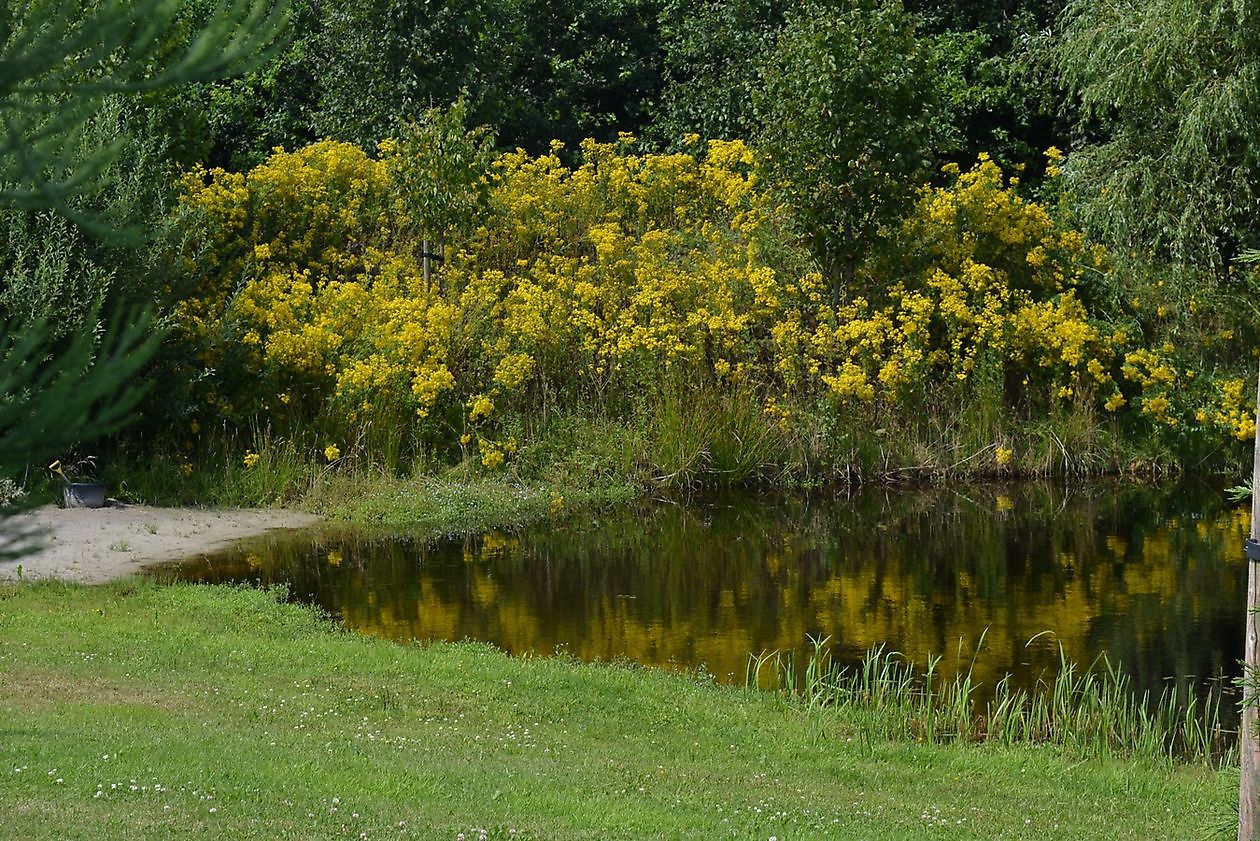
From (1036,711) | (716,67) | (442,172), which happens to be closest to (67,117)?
(1036,711)

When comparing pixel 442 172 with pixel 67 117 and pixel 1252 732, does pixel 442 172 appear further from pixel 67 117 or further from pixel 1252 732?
pixel 67 117

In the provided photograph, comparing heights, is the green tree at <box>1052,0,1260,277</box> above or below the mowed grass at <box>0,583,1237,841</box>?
above

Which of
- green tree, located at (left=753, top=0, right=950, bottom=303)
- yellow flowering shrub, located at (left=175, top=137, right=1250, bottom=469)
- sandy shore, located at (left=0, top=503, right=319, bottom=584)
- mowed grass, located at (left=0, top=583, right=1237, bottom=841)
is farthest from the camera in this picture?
green tree, located at (left=753, top=0, right=950, bottom=303)

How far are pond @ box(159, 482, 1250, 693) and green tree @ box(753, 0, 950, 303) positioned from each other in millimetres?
3346

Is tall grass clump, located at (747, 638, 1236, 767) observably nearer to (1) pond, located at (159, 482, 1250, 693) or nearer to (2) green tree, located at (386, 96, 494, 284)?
(1) pond, located at (159, 482, 1250, 693)

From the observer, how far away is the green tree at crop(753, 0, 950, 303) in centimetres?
1931

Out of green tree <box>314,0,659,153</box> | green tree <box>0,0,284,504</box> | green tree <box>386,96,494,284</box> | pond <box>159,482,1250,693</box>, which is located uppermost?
green tree <box>314,0,659,153</box>

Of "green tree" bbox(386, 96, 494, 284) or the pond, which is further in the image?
"green tree" bbox(386, 96, 494, 284)

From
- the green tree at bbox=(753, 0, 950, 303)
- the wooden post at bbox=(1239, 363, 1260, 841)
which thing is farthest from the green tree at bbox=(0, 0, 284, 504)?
the green tree at bbox=(753, 0, 950, 303)

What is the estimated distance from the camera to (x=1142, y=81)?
725 inches

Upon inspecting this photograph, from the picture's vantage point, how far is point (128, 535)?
48.7 ft

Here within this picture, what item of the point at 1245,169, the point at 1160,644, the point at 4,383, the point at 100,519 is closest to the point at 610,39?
the point at 1245,169

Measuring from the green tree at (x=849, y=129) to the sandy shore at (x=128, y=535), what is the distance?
7.19 metres

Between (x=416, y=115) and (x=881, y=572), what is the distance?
11.7 meters
